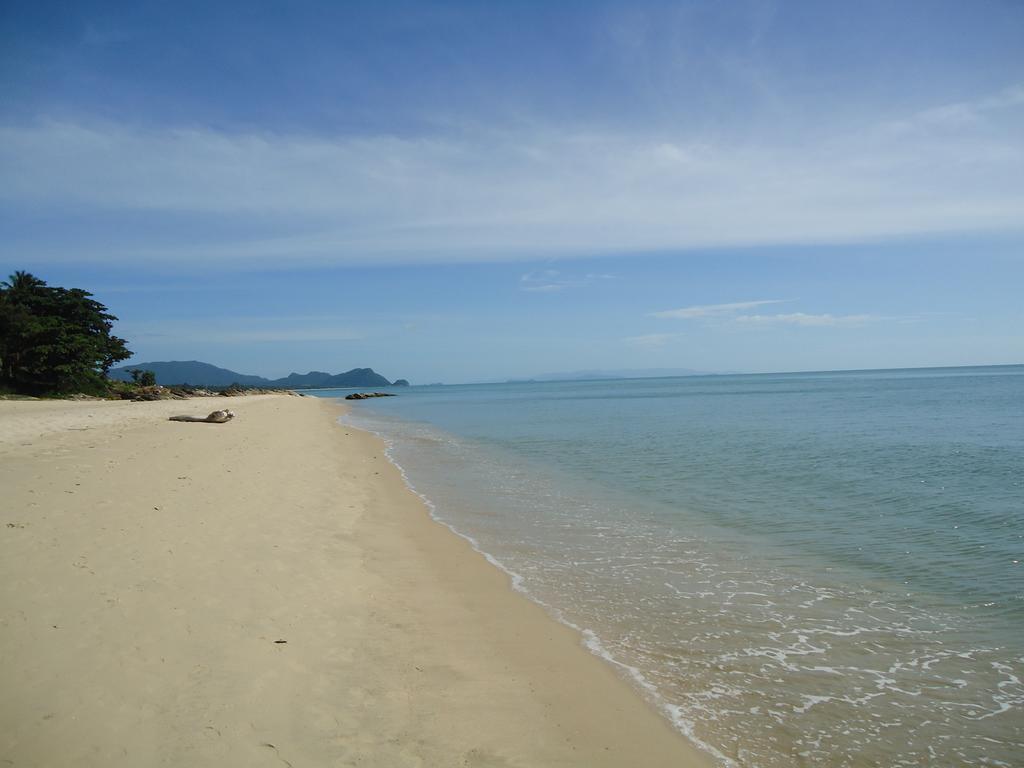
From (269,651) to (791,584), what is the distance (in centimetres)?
640

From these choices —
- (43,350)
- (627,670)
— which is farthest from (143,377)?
(627,670)

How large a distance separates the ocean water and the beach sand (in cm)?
80

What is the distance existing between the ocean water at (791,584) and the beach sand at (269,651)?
796 mm

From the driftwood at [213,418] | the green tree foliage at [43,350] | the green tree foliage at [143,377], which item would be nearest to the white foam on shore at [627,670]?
the driftwood at [213,418]

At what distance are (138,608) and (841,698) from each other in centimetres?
613

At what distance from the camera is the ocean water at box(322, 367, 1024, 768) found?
15.3 ft

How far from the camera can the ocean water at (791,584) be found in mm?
4676

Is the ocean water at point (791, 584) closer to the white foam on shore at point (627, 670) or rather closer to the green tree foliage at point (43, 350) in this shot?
the white foam on shore at point (627, 670)

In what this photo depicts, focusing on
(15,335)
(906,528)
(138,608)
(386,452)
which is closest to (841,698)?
(138,608)

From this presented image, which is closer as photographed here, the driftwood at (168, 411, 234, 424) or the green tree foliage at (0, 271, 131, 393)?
the driftwood at (168, 411, 234, 424)

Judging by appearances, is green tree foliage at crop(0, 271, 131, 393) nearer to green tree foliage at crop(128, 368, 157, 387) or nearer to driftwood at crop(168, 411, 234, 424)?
green tree foliage at crop(128, 368, 157, 387)

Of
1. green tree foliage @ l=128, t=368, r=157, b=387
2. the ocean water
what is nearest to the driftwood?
the ocean water

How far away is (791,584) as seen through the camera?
782cm

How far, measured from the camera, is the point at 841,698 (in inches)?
197
